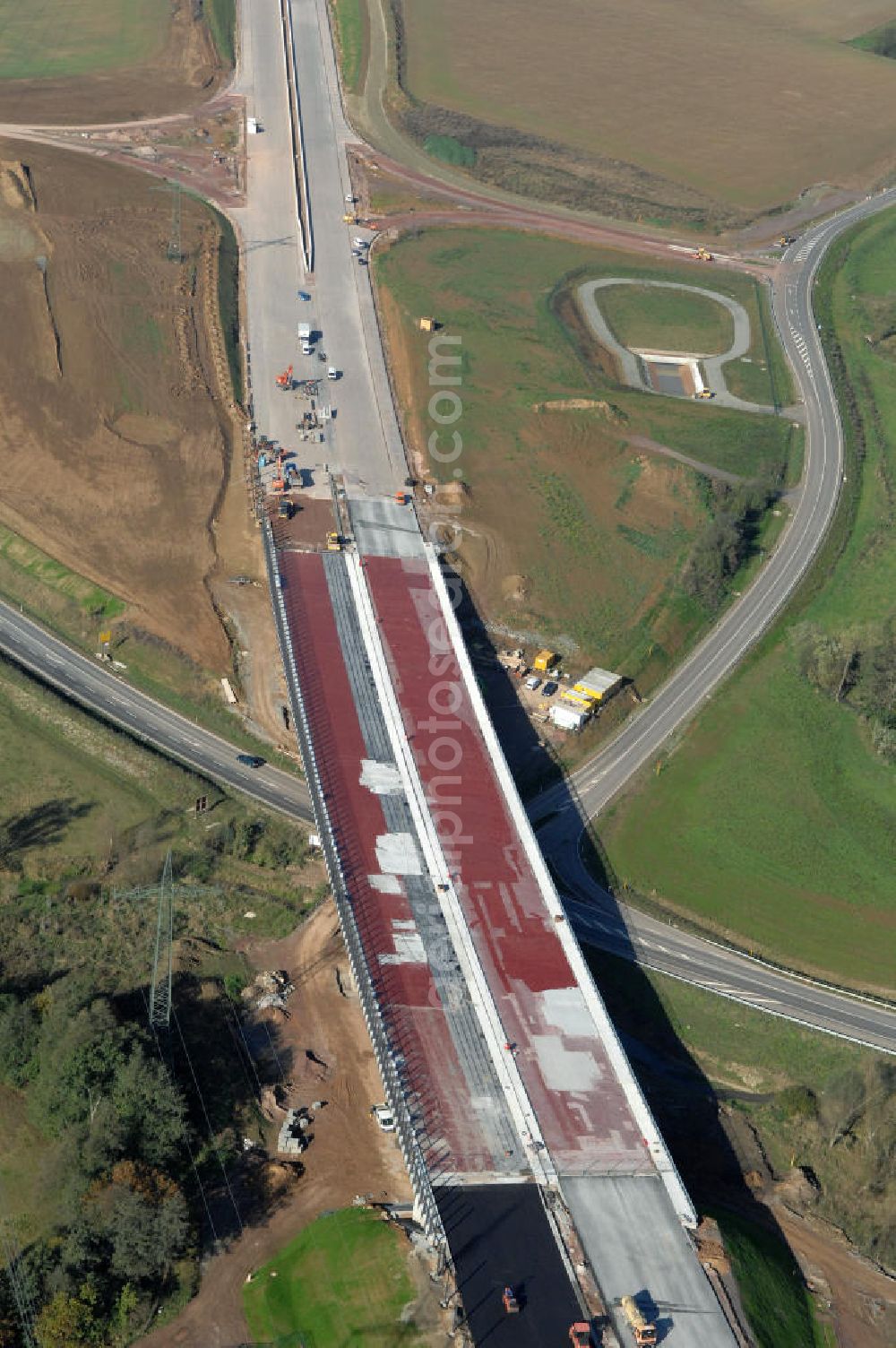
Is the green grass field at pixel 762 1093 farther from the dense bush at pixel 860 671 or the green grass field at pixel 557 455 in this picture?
the green grass field at pixel 557 455

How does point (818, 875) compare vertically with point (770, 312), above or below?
below

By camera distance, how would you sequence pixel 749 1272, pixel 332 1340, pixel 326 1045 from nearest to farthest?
pixel 332 1340 < pixel 749 1272 < pixel 326 1045

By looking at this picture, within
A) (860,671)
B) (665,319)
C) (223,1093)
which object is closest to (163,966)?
(223,1093)

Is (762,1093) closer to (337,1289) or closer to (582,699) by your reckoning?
(337,1289)

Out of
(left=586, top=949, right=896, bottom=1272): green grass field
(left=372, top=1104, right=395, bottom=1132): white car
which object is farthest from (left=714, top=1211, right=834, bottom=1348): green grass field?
(left=372, top=1104, right=395, bottom=1132): white car

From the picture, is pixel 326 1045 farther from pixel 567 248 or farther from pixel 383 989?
pixel 567 248

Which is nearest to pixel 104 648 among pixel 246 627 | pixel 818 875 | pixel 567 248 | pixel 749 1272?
pixel 246 627
